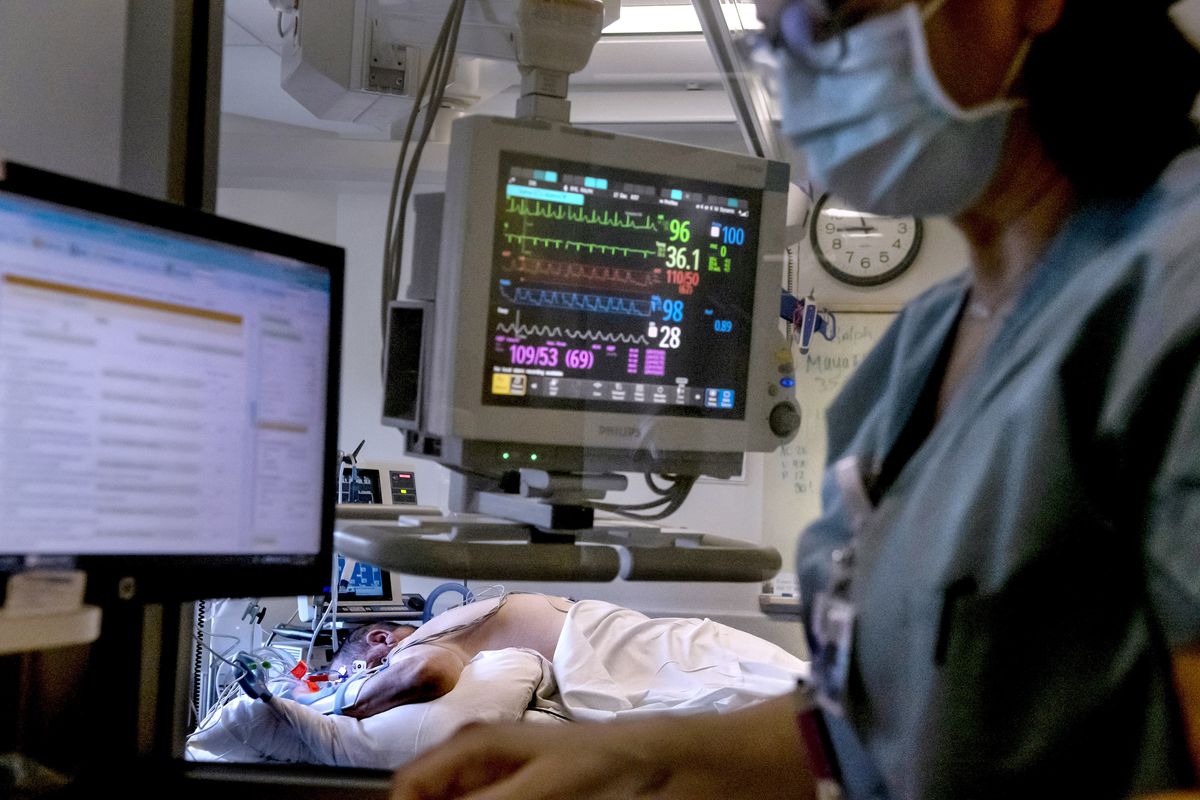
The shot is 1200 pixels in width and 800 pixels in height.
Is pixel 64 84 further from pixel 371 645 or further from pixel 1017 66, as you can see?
pixel 371 645

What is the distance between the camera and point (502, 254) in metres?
1.13

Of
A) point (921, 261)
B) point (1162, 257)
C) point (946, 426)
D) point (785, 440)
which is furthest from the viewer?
point (785, 440)

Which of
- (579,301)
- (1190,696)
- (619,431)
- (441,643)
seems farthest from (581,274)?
(441,643)

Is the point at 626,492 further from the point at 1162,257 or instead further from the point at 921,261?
the point at 1162,257

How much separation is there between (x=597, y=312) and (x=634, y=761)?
0.54 m

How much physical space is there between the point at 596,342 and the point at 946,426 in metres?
0.60

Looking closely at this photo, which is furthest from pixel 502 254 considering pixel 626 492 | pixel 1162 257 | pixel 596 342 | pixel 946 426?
pixel 1162 257

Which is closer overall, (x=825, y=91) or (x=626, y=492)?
(x=825, y=91)

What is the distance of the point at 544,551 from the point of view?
1.11m

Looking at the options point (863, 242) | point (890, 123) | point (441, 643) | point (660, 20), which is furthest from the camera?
point (441, 643)

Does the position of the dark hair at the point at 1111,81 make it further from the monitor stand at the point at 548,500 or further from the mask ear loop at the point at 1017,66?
the monitor stand at the point at 548,500

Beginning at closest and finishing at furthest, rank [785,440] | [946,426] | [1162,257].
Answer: [1162,257] < [946,426] < [785,440]

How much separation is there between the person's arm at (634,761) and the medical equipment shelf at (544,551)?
27 cm

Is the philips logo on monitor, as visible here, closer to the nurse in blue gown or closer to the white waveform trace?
the white waveform trace
